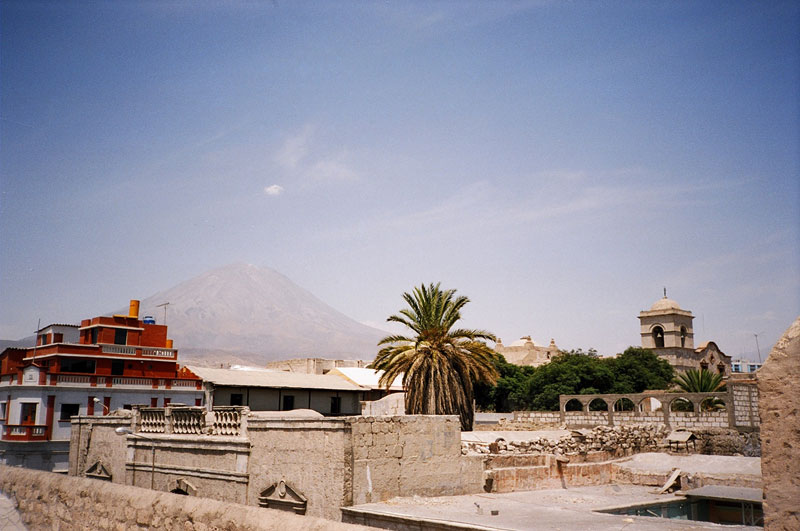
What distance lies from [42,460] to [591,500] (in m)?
33.6

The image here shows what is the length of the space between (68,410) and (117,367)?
3996 millimetres

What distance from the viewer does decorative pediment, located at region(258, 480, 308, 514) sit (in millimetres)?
14414

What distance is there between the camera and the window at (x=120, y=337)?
4317 centimetres

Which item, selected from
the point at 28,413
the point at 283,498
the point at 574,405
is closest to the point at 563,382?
the point at 574,405

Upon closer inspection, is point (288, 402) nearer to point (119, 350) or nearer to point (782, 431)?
point (119, 350)

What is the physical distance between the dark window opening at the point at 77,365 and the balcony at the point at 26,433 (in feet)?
13.3

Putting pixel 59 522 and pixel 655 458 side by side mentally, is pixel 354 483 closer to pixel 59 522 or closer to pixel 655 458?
pixel 59 522

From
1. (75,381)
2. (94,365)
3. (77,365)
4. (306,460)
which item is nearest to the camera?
(306,460)

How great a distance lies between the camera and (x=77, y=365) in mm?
40250

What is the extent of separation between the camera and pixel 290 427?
1498 centimetres

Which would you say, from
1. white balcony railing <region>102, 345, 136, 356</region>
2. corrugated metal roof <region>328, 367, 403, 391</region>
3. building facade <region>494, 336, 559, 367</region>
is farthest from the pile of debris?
building facade <region>494, 336, 559, 367</region>

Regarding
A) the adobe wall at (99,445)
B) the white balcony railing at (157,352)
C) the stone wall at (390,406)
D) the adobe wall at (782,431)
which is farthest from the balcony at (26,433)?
the adobe wall at (782,431)

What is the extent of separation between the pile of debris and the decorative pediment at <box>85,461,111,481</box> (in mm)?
12128

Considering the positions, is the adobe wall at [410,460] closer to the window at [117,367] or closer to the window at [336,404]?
the window at [336,404]
